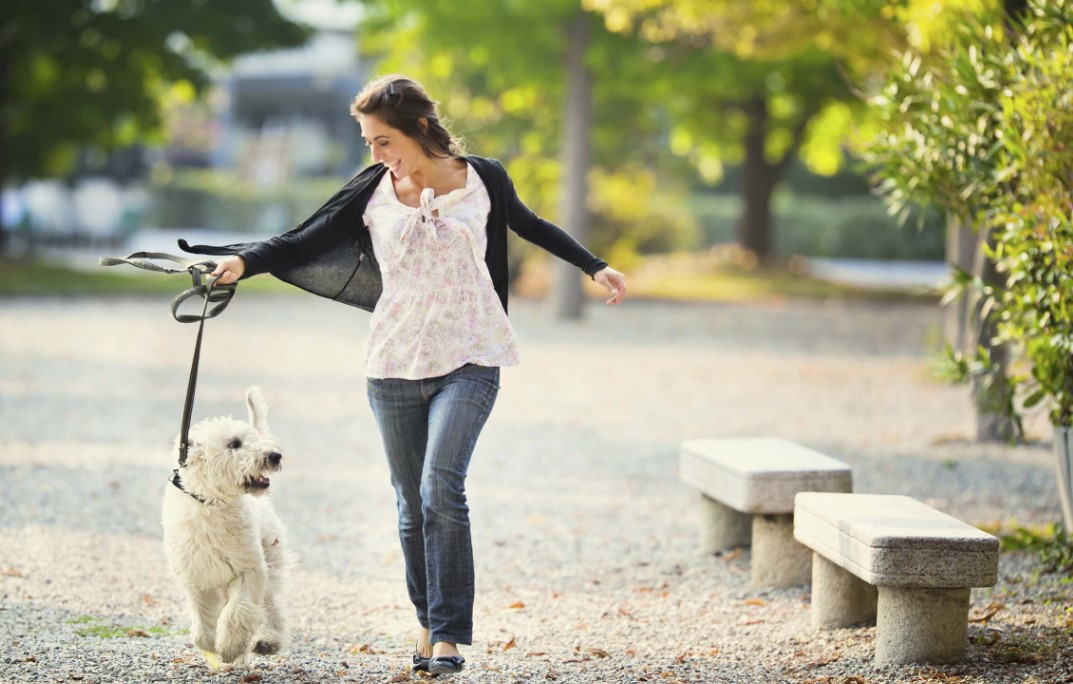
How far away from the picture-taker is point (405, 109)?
4418mm

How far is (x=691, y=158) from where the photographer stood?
32.1m

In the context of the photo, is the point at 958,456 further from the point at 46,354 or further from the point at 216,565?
the point at 46,354

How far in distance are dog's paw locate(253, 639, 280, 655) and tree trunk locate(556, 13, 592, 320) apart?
1508cm

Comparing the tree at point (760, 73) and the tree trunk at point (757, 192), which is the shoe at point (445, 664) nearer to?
the tree at point (760, 73)

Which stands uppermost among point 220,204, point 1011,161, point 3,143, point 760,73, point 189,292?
point 760,73

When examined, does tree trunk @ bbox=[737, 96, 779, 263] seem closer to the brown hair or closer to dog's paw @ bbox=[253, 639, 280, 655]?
the brown hair

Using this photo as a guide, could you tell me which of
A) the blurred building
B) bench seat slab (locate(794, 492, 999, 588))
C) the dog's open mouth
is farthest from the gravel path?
the blurred building

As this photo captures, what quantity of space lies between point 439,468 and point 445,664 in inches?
27.2

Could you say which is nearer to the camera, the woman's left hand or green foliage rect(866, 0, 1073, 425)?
the woman's left hand

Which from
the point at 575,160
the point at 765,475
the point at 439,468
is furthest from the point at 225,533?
the point at 575,160

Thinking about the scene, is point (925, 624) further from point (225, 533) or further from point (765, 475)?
point (225, 533)

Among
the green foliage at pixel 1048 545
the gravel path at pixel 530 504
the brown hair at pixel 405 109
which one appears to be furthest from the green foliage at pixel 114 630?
the green foliage at pixel 1048 545

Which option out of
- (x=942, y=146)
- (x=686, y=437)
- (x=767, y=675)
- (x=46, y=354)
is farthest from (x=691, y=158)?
(x=767, y=675)

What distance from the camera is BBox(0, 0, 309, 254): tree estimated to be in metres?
23.0
